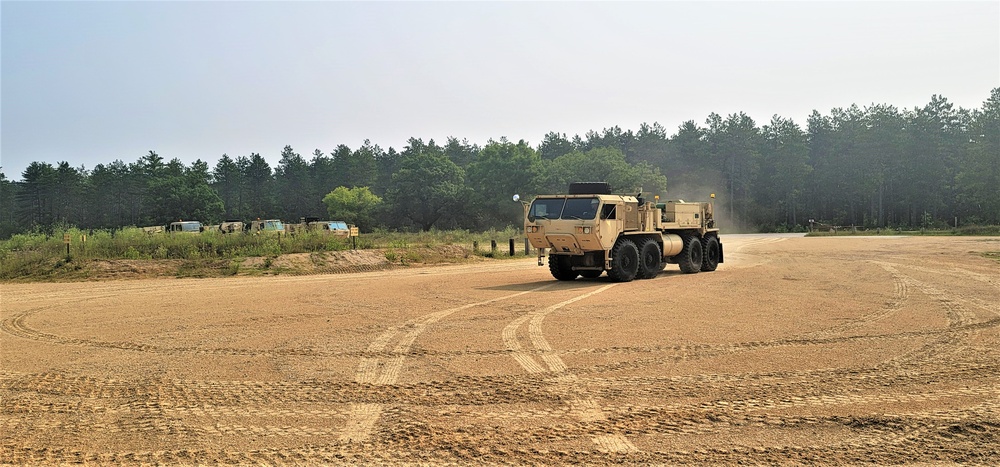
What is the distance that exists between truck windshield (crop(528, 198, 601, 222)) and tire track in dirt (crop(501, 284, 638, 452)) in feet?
20.0

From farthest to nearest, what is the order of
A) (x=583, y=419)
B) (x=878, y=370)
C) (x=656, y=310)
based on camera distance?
(x=656, y=310)
(x=878, y=370)
(x=583, y=419)

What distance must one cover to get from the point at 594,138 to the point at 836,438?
139 metres

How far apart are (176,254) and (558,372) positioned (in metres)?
21.2

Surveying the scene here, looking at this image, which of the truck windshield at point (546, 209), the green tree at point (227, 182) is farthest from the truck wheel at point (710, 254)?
the green tree at point (227, 182)

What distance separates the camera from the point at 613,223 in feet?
66.7

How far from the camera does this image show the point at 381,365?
353 inches

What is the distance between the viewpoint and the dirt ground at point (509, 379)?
18.8 feet

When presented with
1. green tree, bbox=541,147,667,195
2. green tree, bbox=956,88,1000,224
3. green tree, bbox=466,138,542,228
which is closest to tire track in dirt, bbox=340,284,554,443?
green tree, bbox=541,147,667,195

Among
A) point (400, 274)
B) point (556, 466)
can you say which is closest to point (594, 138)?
point (400, 274)

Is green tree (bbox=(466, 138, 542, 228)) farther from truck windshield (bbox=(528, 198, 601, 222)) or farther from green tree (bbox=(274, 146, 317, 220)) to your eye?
truck windshield (bbox=(528, 198, 601, 222))

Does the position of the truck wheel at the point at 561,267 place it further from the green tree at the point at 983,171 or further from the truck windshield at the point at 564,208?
the green tree at the point at 983,171

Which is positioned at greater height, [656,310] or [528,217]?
[528,217]

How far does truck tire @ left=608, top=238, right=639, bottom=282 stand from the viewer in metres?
20.4

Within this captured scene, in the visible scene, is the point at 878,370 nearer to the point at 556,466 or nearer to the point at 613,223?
the point at 556,466
